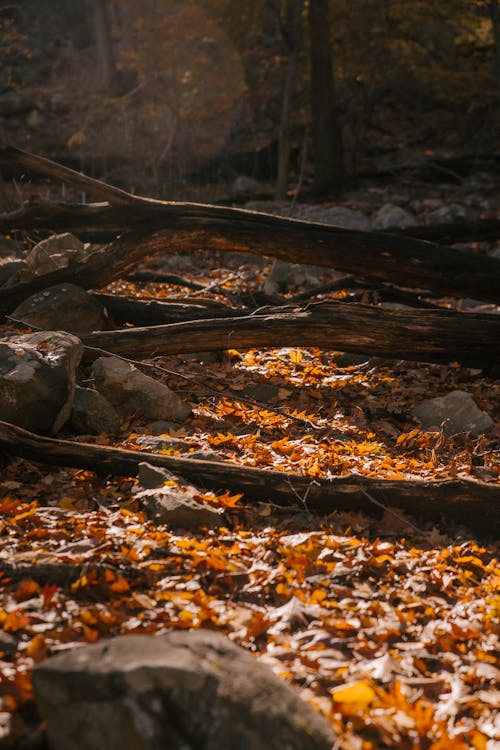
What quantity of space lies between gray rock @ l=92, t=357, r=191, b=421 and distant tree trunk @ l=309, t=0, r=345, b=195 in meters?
12.7

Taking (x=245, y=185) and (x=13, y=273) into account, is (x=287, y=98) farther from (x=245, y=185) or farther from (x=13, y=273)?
(x=13, y=273)

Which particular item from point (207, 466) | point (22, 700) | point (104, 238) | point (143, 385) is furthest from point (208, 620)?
point (104, 238)

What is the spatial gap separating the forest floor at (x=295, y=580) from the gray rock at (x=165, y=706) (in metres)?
0.30

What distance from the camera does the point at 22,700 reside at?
2418 mm

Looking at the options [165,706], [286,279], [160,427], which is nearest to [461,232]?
[286,279]

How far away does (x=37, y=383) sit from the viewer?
4.80m

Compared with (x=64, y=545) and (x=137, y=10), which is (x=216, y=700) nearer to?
(x=64, y=545)

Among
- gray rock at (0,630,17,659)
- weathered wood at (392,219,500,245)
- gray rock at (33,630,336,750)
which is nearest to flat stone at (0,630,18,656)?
gray rock at (0,630,17,659)

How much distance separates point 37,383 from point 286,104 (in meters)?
12.9

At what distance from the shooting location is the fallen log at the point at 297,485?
420 centimetres

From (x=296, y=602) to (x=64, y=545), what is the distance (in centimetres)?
131

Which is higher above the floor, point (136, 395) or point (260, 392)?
point (136, 395)

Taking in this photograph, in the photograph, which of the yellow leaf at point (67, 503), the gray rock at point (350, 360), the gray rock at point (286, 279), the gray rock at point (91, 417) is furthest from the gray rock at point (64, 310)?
the gray rock at point (286, 279)

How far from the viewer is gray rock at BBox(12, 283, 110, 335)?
698cm
